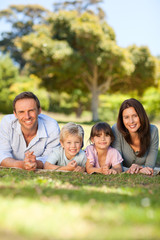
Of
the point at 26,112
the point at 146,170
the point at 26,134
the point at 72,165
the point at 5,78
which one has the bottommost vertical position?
the point at 146,170

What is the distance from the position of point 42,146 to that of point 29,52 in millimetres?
14946

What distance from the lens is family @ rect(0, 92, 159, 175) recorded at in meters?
4.75

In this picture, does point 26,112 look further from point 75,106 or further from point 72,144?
point 75,106

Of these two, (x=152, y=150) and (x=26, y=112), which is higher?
(x=26, y=112)

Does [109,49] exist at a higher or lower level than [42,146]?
higher

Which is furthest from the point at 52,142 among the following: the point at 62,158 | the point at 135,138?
the point at 135,138

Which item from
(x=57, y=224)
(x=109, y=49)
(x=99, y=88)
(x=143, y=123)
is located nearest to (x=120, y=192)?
(x=57, y=224)

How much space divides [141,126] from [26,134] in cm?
185

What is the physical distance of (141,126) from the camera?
489 cm

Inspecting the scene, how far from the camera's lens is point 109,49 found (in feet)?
62.7

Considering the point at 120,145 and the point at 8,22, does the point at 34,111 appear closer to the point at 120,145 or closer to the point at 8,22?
the point at 120,145

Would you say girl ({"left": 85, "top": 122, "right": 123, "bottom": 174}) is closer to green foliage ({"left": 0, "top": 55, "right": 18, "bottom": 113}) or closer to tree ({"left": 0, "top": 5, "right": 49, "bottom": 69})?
green foliage ({"left": 0, "top": 55, "right": 18, "bottom": 113})

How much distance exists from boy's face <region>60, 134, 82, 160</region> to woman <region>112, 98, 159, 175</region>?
727 millimetres

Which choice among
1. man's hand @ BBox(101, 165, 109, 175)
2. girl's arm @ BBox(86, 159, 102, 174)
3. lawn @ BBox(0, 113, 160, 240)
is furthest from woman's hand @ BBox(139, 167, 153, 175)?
lawn @ BBox(0, 113, 160, 240)
